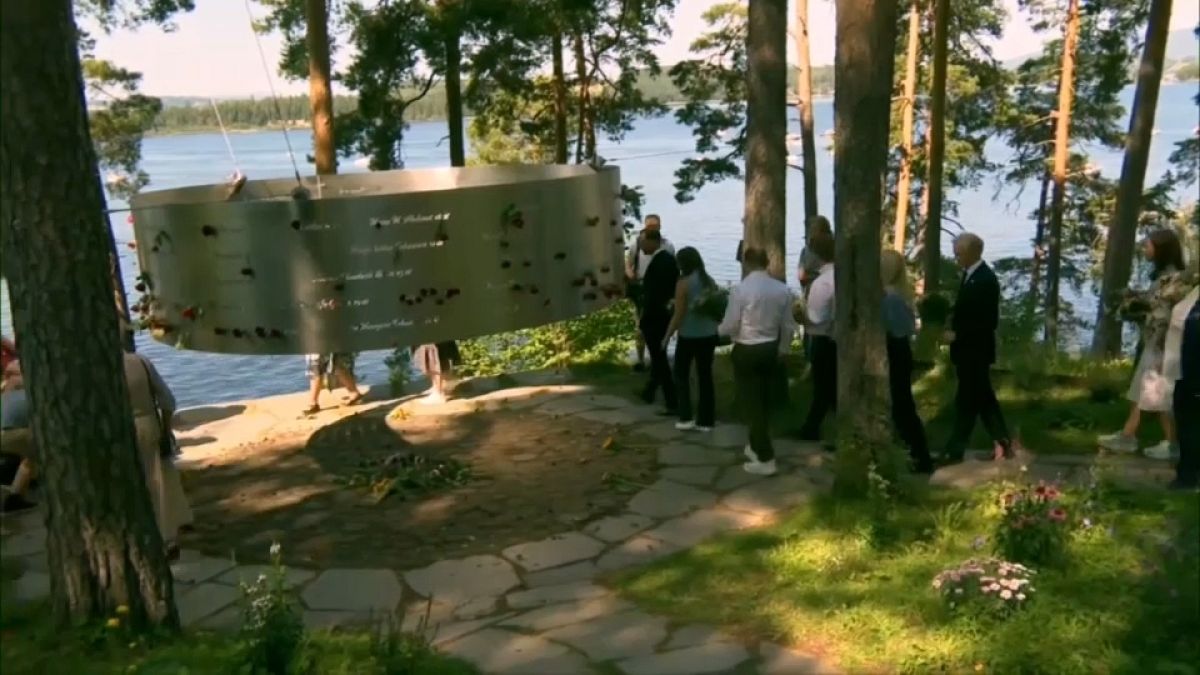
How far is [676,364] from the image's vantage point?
826 centimetres

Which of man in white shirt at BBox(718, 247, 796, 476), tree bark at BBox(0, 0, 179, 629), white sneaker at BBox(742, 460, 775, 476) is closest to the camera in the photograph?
tree bark at BBox(0, 0, 179, 629)

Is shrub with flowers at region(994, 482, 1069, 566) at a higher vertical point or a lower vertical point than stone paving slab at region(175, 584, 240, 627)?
higher

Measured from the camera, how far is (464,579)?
5613 millimetres

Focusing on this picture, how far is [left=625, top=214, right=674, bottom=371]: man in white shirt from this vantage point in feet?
29.8

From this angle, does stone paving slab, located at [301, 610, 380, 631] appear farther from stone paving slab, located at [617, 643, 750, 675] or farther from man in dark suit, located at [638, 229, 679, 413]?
man in dark suit, located at [638, 229, 679, 413]

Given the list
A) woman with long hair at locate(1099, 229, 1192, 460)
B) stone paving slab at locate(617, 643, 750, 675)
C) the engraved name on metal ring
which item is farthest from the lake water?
woman with long hair at locate(1099, 229, 1192, 460)

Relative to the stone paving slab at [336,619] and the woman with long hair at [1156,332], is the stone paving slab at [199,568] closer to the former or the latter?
the stone paving slab at [336,619]

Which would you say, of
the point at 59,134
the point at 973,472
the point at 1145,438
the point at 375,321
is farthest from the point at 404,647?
the point at 1145,438

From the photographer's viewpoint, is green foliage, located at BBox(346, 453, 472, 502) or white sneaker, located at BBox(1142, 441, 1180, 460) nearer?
white sneaker, located at BBox(1142, 441, 1180, 460)

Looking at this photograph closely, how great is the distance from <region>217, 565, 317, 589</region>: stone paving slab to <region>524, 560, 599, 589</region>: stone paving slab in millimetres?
1213

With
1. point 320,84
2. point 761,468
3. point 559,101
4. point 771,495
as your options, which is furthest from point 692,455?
point 559,101

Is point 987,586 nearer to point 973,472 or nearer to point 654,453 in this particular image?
point 973,472

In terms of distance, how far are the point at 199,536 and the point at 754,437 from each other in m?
3.56

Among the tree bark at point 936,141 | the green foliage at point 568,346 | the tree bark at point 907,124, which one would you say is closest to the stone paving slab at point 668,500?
the green foliage at point 568,346
